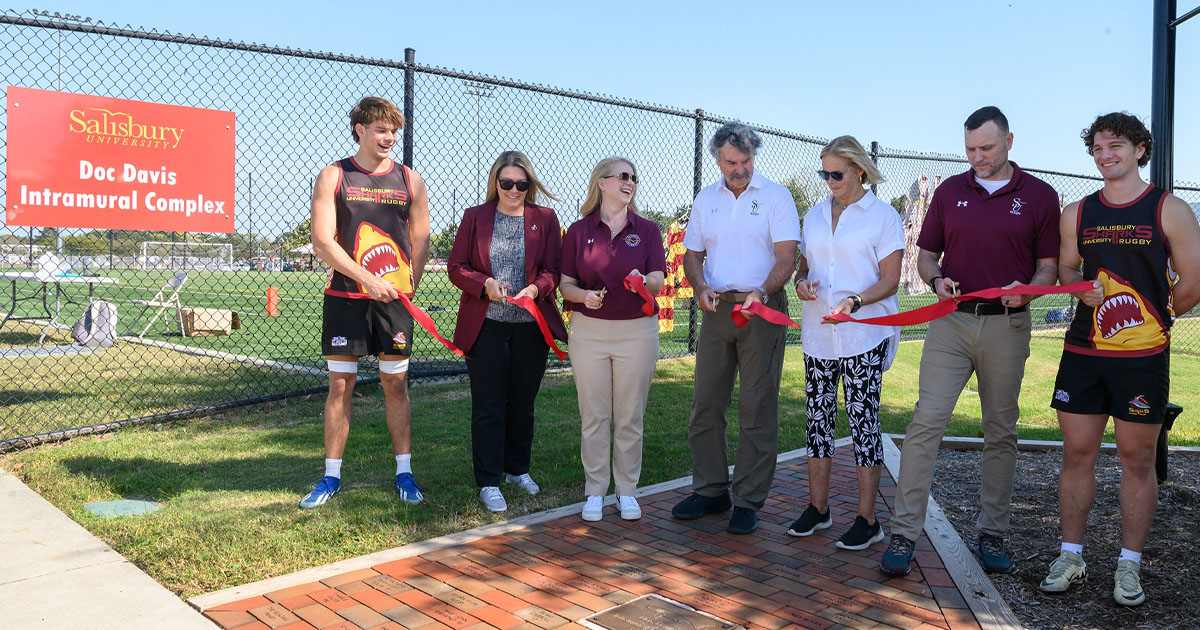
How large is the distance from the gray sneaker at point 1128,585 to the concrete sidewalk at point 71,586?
361 centimetres

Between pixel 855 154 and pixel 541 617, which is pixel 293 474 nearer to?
pixel 541 617

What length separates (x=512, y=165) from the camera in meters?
4.87

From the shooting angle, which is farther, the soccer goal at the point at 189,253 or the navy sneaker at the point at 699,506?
the soccer goal at the point at 189,253

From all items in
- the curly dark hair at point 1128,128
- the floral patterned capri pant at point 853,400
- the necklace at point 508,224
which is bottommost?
the floral patterned capri pant at point 853,400

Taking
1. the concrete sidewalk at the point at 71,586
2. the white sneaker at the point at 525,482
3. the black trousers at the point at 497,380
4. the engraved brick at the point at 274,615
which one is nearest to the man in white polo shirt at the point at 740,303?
the white sneaker at the point at 525,482

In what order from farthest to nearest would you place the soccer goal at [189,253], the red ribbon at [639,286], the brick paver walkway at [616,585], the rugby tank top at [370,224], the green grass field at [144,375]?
the soccer goal at [189,253] → the green grass field at [144,375] → the rugby tank top at [370,224] → the red ribbon at [639,286] → the brick paver walkway at [616,585]

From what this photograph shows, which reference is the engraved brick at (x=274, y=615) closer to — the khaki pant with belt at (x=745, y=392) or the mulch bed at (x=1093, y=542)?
the khaki pant with belt at (x=745, y=392)

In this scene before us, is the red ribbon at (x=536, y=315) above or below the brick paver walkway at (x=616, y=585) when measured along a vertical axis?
above

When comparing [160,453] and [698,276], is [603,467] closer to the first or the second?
[698,276]

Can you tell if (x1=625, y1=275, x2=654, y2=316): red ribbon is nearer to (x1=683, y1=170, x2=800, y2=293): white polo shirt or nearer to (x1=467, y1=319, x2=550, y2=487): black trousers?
(x1=683, y1=170, x2=800, y2=293): white polo shirt

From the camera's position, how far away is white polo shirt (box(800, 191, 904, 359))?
13.8ft

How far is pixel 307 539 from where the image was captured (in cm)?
412

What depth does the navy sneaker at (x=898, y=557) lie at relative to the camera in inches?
152

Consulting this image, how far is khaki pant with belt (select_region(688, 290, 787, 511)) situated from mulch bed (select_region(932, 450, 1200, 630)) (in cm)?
112
